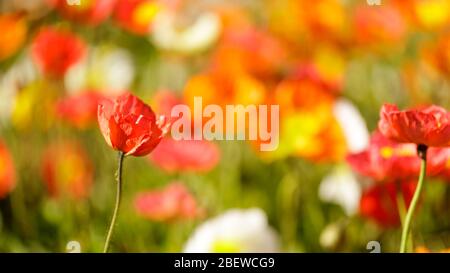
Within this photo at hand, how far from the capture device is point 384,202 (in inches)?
31.6

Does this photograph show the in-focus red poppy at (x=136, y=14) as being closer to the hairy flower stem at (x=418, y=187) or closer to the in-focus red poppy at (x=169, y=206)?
the in-focus red poppy at (x=169, y=206)

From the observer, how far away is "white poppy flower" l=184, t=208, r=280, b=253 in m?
0.82

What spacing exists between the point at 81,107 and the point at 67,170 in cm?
6

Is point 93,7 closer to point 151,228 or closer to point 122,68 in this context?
point 122,68

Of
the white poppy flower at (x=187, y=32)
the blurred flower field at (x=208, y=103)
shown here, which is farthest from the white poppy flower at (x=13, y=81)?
the white poppy flower at (x=187, y=32)

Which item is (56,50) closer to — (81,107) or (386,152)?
(81,107)

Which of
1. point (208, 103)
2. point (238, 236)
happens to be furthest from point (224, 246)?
point (208, 103)

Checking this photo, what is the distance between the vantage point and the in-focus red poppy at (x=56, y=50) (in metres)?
0.87

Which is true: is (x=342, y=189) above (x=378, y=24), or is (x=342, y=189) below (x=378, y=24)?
below

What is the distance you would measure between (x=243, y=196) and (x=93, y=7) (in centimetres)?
23

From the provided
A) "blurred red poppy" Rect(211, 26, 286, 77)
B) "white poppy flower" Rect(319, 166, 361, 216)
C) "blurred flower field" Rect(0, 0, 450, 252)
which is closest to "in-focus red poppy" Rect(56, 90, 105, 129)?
"blurred flower field" Rect(0, 0, 450, 252)

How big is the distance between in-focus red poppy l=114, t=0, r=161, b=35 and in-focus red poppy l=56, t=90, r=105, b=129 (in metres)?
0.07

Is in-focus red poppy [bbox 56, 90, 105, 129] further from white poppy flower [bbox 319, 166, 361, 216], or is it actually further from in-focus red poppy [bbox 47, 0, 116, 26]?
white poppy flower [bbox 319, 166, 361, 216]
